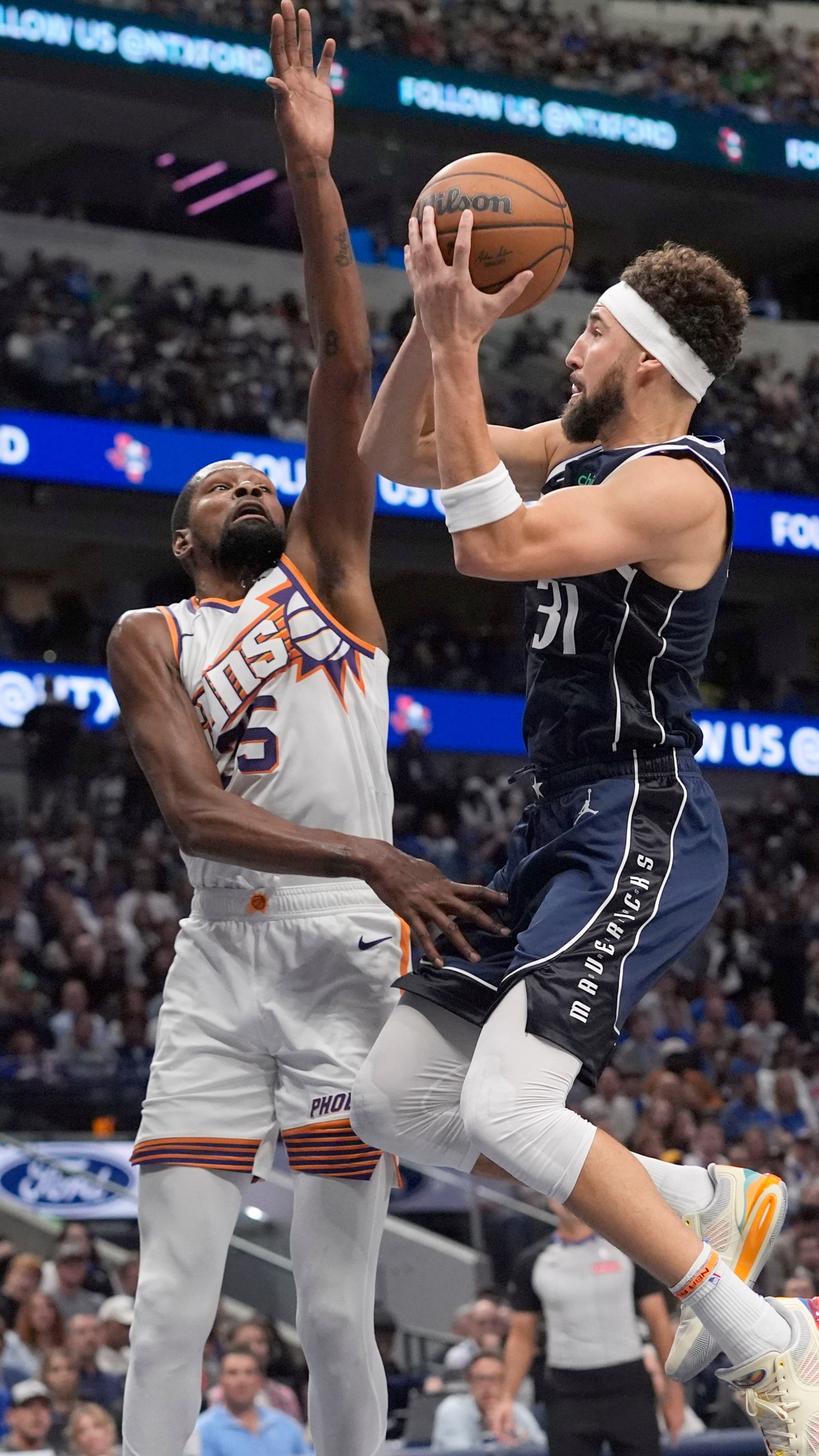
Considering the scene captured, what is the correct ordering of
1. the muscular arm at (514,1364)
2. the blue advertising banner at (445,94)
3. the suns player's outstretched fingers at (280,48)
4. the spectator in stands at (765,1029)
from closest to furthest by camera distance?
the suns player's outstretched fingers at (280,48) → the muscular arm at (514,1364) → the spectator in stands at (765,1029) → the blue advertising banner at (445,94)

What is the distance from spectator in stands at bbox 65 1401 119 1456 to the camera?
727 cm

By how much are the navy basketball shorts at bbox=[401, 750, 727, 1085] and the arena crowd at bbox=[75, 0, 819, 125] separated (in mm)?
19081

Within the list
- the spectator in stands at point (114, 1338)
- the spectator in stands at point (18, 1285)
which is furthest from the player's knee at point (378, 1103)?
the spectator in stands at point (18, 1285)

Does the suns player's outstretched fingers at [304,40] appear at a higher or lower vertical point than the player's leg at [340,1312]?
higher

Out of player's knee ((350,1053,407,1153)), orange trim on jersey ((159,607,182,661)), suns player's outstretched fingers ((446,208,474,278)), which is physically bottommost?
player's knee ((350,1053,407,1153))

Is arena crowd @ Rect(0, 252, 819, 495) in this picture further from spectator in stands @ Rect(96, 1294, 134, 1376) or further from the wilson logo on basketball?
the wilson logo on basketball

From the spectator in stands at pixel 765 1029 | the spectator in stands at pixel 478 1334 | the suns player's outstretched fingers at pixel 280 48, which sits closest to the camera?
the suns player's outstretched fingers at pixel 280 48

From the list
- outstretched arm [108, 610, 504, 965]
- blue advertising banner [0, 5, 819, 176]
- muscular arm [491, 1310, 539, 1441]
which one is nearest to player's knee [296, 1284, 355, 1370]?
outstretched arm [108, 610, 504, 965]

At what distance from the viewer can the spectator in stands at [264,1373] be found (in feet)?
26.4

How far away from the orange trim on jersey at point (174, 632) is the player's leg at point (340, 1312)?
1.28m

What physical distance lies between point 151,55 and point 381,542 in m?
6.25

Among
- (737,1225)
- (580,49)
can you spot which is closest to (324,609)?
(737,1225)

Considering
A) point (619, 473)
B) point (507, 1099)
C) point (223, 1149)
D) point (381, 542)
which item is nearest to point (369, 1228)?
point (223, 1149)

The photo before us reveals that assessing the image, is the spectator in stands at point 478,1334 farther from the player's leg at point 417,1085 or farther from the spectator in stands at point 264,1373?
the player's leg at point 417,1085
